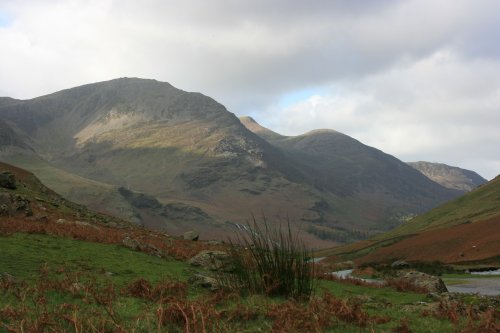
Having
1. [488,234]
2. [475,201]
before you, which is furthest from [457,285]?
[475,201]

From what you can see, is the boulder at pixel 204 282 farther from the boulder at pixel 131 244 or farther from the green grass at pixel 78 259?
the boulder at pixel 131 244

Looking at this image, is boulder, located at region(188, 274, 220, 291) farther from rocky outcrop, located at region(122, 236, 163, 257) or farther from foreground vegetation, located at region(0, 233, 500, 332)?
rocky outcrop, located at region(122, 236, 163, 257)

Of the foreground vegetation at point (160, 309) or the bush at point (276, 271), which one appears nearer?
the foreground vegetation at point (160, 309)

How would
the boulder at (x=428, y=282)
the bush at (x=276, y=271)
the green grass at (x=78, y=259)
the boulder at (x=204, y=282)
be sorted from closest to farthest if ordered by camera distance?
the bush at (x=276, y=271), the boulder at (x=204, y=282), the green grass at (x=78, y=259), the boulder at (x=428, y=282)

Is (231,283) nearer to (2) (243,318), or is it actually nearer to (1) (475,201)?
(2) (243,318)

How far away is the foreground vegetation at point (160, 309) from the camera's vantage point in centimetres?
855

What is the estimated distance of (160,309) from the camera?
891 cm

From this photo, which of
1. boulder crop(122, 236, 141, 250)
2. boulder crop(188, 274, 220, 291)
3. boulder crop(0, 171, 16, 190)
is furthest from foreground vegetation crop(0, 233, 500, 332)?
boulder crop(0, 171, 16, 190)

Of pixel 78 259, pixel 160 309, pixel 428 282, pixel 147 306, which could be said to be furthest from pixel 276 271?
pixel 428 282

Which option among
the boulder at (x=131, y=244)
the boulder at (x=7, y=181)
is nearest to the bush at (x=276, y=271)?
the boulder at (x=131, y=244)

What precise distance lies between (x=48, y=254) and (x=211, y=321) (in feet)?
36.2

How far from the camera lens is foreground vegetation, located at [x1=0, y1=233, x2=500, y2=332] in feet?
28.0

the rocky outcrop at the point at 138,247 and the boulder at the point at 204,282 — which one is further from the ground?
the boulder at the point at 204,282

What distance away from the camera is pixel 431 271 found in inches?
1890
